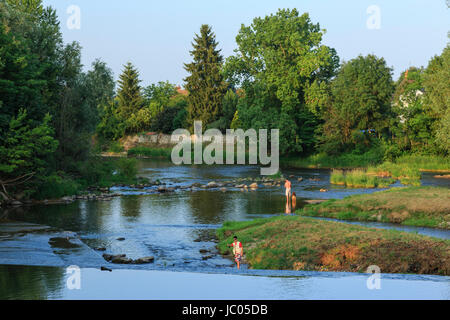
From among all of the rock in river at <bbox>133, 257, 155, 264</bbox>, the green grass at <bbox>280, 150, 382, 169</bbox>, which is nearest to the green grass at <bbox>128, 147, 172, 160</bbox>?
the green grass at <bbox>280, 150, 382, 169</bbox>

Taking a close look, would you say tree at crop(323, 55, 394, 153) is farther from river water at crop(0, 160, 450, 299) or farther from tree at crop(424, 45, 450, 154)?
river water at crop(0, 160, 450, 299)

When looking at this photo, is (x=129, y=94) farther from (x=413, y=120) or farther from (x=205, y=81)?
(x=413, y=120)

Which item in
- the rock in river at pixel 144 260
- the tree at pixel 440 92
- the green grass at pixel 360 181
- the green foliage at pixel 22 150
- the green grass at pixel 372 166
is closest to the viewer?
Result: the rock in river at pixel 144 260

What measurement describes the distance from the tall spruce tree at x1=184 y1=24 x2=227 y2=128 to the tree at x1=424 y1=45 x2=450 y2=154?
43.3 meters

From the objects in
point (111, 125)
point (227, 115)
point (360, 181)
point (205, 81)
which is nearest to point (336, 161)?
point (360, 181)

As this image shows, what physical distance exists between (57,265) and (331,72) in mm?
69249

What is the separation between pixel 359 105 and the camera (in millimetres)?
68750

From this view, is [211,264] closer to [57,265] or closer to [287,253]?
[287,253]

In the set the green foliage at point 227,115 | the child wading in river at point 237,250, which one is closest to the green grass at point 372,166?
the green foliage at point 227,115

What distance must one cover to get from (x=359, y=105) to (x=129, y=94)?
61.8 metres

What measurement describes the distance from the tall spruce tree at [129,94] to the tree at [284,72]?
1515 inches

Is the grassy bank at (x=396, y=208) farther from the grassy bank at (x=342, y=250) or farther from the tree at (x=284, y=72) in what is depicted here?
the tree at (x=284, y=72)

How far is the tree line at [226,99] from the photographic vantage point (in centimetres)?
3797

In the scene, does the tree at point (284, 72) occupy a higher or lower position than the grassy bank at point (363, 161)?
higher
